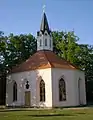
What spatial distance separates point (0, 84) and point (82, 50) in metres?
19.0

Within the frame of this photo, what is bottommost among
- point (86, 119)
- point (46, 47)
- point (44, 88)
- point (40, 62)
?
point (86, 119)

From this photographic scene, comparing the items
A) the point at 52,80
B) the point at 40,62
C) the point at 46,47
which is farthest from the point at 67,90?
the point at 46,47

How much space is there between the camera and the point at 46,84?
123 ft

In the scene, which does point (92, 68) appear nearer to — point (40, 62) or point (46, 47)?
point (46, 47)

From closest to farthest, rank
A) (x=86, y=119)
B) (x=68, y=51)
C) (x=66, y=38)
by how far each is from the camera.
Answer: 1. (x=86, y=119)
2. (x=68, y=51)
3. (x=66, y=38)

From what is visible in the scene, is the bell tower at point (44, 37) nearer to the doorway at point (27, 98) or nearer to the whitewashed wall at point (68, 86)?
the whitewashed wall at point (68, 86)

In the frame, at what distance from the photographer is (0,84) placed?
46875mm

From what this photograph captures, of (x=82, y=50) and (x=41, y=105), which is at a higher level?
(x=82, y=50)

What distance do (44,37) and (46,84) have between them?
10521 millimetres

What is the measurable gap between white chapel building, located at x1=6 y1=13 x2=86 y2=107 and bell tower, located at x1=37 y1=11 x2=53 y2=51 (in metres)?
2.46

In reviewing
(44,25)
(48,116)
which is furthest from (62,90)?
(48,116)

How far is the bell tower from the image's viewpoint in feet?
146

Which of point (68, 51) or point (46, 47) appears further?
point (68, 51)

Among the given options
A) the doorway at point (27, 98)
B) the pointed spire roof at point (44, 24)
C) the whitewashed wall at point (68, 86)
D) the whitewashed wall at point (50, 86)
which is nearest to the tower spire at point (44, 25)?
the pointed spire roof at point (44, 24)
